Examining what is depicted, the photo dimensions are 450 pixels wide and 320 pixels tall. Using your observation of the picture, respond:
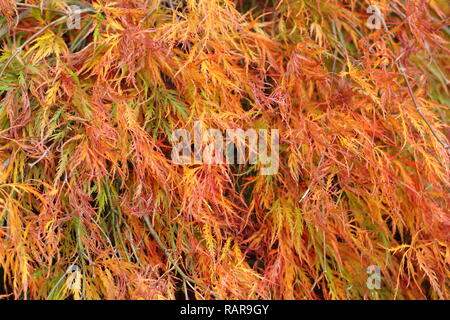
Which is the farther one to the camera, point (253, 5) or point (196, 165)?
point (253, 5)

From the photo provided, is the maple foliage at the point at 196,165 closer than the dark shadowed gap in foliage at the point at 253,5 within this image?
Yes

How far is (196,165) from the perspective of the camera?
113 cm

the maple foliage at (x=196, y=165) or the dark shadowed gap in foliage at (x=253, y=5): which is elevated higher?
the dark shadowed gap in foliage at (x=253, y=5)

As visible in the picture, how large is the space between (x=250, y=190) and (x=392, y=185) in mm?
333

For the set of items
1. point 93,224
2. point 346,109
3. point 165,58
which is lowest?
point 93,224

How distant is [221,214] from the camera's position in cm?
110

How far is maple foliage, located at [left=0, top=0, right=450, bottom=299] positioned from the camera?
104cm

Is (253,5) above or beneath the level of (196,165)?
above

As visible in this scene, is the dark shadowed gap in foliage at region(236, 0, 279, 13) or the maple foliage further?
the dark shadowed gap in foliage at region(236, 0, 279, 13)

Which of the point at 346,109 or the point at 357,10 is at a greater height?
the point at 357,10

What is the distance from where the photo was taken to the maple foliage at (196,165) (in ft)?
3.42

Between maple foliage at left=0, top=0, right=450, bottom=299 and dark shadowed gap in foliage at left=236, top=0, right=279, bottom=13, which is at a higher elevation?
dark shadowed gap in foliage at left=236, top=0, right=279, bottom=13

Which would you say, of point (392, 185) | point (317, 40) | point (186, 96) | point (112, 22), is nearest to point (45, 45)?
point (112, 22)

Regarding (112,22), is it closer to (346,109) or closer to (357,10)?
(346,109)
